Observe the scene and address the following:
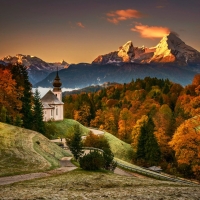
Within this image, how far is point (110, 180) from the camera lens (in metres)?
31.0

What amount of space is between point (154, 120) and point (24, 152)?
63185 mm

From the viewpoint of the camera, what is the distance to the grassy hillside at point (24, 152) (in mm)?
40134

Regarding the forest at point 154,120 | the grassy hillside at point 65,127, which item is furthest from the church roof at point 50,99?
the forest at point 154,120

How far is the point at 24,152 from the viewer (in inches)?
1790

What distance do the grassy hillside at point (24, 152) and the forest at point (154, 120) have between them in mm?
23996

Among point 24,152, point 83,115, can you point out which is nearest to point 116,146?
point 24,152

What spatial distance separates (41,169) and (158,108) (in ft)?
310

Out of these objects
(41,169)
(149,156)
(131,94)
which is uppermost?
(131,94)

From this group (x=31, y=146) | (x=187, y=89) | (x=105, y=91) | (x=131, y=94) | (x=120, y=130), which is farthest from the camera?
(x=105, y=91)

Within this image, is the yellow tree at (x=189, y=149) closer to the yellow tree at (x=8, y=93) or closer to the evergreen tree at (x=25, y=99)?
the evergreen tree at (x=25, y=99)

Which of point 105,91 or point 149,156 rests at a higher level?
point 105,91

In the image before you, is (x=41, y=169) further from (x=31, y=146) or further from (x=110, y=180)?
(x=110, y=180)

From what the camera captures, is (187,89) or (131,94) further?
(131,94)

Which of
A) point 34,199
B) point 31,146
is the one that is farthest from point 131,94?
point 34,199
